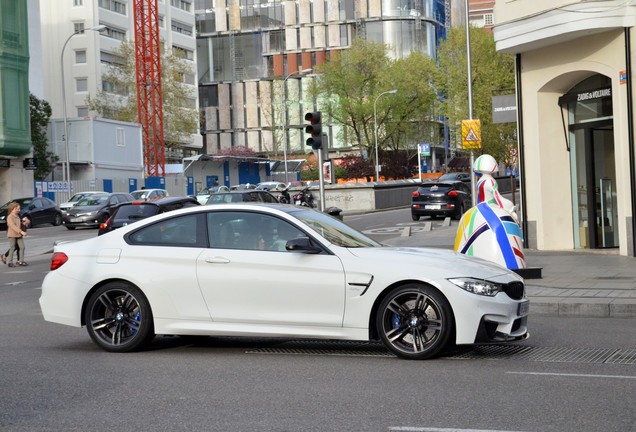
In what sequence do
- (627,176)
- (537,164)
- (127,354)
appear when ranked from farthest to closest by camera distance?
(537,164) < (627,176) < (127,354)

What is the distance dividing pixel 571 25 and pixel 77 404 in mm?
14960

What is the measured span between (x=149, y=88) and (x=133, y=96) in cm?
479

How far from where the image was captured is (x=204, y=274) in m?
9.63

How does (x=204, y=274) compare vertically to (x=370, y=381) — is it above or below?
above

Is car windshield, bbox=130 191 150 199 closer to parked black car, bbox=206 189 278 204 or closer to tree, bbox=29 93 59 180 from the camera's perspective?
tree, bbox=29 93 59 180

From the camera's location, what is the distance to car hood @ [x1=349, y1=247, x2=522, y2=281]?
8953 mm

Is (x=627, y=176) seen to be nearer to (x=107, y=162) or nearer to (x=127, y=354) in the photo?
(x=127, y=354)

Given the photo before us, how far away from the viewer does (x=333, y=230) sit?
985cm

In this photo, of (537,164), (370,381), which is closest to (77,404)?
(370,381)

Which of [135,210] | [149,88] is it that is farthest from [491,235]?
[149,88]

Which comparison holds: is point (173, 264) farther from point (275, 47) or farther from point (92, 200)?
point (275, 47)

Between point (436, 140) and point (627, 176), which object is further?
point (436, 140)

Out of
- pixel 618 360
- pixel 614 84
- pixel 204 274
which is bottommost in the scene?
pixel 618 360

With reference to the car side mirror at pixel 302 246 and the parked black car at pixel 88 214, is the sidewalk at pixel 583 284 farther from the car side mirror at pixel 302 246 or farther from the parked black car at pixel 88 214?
the parked black car at pixel 88 214
